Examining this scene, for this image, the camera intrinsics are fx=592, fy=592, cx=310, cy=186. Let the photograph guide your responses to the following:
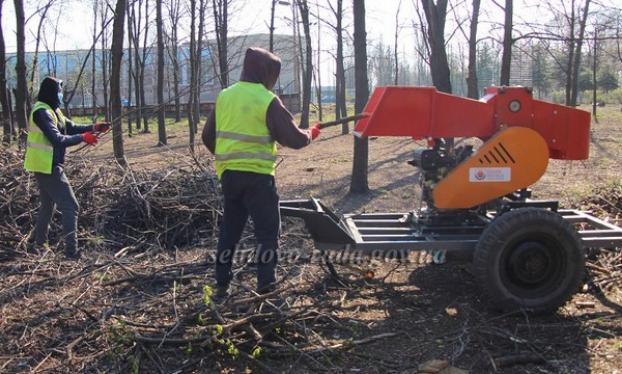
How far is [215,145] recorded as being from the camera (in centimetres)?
465

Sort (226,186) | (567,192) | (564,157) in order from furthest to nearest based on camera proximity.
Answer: (567,192) → (564,157) → (226,186)

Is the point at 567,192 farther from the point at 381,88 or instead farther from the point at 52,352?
the point at 52,352

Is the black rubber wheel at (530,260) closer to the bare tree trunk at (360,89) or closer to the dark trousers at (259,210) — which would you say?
the dark trousers at (259,210)

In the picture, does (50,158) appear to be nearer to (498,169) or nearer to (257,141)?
(257,141)

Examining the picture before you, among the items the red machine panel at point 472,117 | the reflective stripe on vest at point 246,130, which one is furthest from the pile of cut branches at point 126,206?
the red machine panel at point 472,117

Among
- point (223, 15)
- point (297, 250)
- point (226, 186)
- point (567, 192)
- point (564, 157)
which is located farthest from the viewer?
point (223, 15)

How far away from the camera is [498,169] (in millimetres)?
4609

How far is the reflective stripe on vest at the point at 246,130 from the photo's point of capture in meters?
4.28

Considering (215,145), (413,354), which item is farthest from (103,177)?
(413,354)

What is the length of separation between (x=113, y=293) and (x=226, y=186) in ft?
4.83

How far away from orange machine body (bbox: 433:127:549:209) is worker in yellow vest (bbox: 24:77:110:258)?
140 inches

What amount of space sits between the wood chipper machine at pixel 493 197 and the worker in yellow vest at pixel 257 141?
0.40 meters

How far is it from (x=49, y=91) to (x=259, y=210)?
3043 millimetres

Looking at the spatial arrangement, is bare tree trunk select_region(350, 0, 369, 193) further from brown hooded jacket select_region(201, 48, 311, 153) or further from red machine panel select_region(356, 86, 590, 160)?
brown hooded jacket select_region(201, 48, 311, 153)
